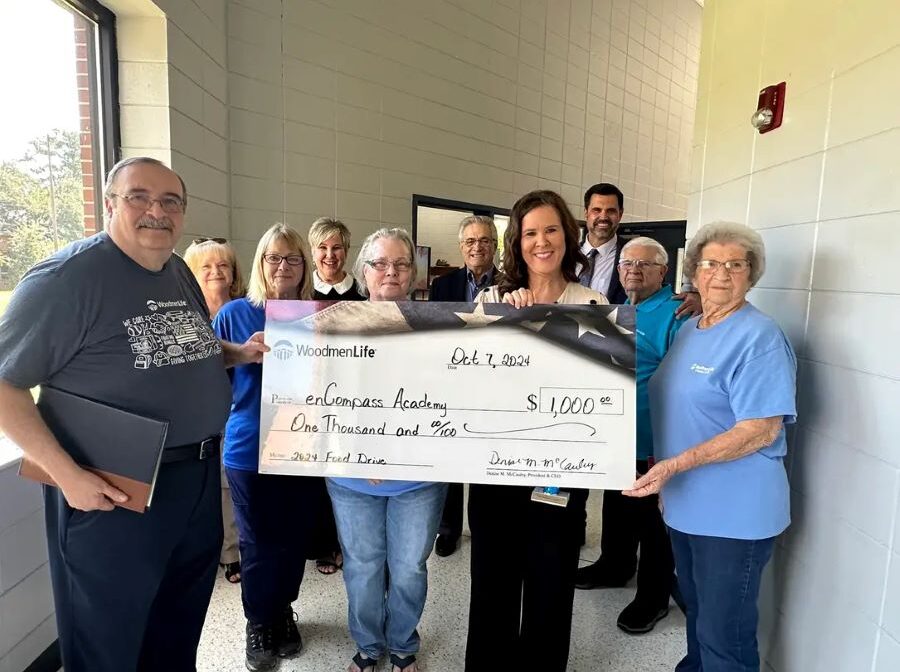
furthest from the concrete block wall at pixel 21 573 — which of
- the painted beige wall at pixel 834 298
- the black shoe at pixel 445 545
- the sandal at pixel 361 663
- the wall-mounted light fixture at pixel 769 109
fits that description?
the wall-mounted light fixture at pixel 769 109

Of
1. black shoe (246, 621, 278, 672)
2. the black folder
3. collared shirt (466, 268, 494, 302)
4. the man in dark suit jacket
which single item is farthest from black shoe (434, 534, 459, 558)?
the black folder

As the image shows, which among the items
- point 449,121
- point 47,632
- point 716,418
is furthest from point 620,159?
point 47,632

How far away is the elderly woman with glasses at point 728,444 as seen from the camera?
4.33 ft

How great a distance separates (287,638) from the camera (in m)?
1.93

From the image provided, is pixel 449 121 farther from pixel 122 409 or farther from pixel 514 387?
pixel 122 409

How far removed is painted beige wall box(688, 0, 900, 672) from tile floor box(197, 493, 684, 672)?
47 cm

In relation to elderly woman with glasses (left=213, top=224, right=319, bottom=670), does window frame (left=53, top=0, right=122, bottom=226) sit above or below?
above

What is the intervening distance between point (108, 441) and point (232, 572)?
1516 millimetres

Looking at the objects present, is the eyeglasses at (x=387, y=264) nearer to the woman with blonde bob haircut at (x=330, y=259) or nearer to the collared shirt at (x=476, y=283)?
the woman with blonde bob haircut at (x=330, y=259)

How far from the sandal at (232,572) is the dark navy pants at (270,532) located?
1.90ft

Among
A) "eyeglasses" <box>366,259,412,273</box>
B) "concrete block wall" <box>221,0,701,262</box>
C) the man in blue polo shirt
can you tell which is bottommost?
the man in blue polo shirt

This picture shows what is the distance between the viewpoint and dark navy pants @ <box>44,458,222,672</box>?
48.6 inches

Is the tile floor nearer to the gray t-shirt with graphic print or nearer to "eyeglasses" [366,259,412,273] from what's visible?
the gray t-shirt with graphic print

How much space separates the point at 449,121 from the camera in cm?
461
